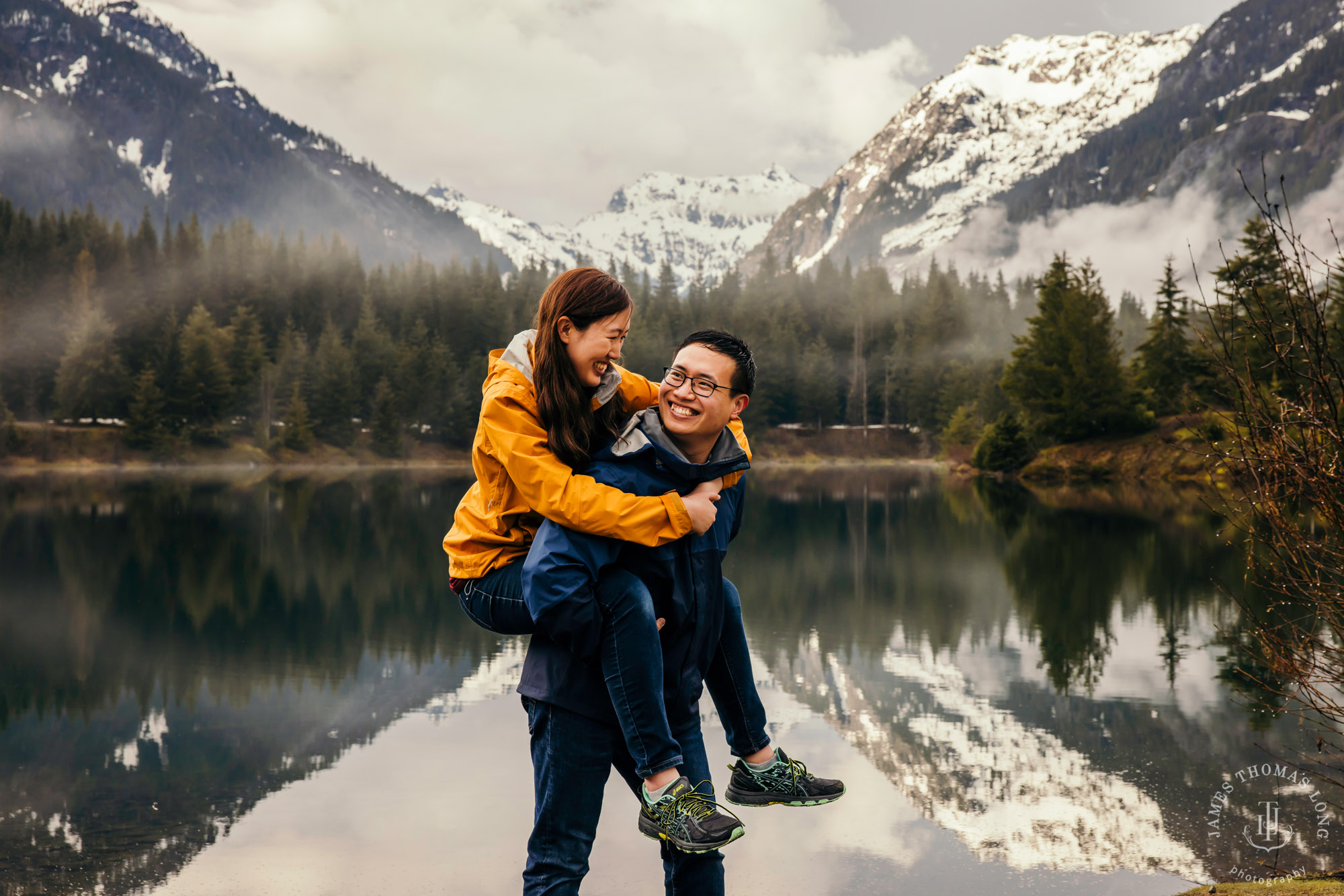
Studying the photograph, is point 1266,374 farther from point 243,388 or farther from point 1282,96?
point 1282,96

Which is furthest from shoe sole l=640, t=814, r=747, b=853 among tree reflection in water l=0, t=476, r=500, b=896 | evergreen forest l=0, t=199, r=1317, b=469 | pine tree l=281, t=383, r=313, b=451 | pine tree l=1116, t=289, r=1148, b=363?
pine tree l=1116, t=289, r=1148, b=363

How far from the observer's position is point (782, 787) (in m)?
2.75

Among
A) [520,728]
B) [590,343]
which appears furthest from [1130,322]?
[590,343]

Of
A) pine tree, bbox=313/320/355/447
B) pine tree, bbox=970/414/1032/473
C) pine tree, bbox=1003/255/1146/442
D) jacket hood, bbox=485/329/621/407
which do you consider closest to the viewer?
jacket hood, bbox=485/329/621/407

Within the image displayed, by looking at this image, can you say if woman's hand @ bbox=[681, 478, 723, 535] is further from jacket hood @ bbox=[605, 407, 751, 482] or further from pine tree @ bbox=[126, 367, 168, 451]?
pine tree @ bbox=[126, 367, 168, 451]

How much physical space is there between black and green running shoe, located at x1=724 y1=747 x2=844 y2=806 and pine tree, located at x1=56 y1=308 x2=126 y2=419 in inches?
2448

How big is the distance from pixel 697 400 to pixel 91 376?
62380mm

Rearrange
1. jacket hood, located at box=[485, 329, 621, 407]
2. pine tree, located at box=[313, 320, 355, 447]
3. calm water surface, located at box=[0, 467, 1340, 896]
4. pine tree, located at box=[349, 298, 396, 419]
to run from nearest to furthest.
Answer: jacket hood, located at box=[485, 329, 621, 407] → calm water surface, located at box=[0, 467, 1340, 896] → pine tree, located at box=[313, 320, 355, 447] → pine tree, located at box=[349, 298, 396, 419]

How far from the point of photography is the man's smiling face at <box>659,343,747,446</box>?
2.64m

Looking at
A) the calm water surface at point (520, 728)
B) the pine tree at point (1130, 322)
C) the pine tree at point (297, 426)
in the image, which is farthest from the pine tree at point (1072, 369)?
the pine tree at point (1130, 322)

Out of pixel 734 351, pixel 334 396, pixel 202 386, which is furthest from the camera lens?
pixel 334 396

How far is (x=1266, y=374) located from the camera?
87.7 feet

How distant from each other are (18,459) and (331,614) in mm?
49892

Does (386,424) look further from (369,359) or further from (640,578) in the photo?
(640,578)
